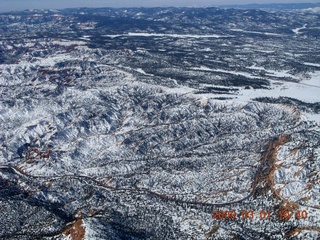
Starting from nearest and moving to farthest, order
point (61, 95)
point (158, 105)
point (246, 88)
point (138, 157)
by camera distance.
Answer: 1. point (138, 157)
2. point (158, 105)
3. point (61, 95)
4. point (246, 88)

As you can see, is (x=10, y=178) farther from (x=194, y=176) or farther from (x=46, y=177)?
(x=194, y=176)

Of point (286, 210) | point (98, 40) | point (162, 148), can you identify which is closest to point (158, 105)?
point (162, 148)

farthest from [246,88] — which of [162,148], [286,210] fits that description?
[286,210]

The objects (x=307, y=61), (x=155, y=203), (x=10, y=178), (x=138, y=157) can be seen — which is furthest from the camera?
(x=307, y=61)

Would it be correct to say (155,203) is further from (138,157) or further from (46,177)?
(46,177)

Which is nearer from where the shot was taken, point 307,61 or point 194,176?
point 194,176

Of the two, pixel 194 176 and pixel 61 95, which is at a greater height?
pixel 61 95
